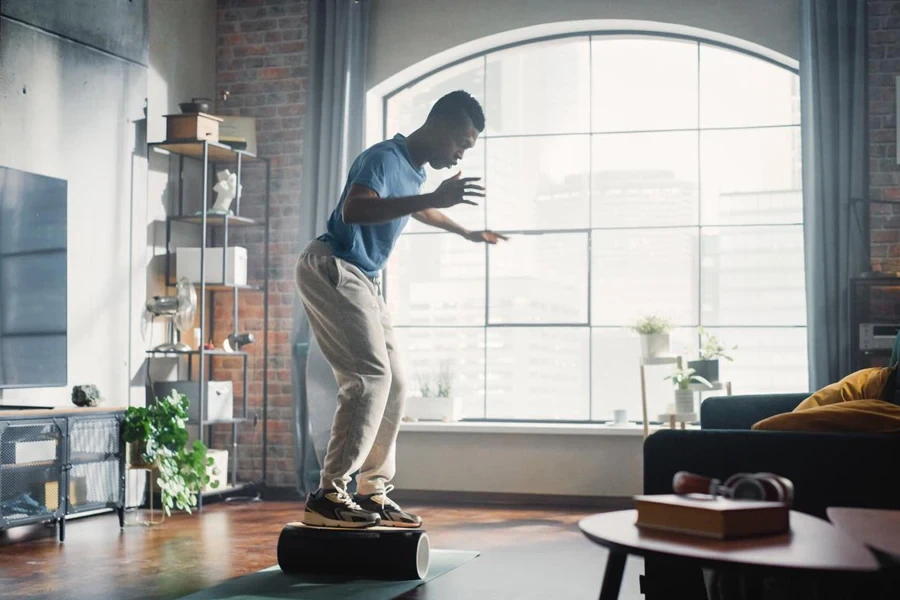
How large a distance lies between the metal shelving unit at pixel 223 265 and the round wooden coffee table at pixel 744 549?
432 cm

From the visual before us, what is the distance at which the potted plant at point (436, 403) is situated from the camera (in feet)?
21.3

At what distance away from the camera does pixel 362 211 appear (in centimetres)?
349

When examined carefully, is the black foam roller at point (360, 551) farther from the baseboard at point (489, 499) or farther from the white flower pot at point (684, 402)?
the baseboard at point (489, 499)

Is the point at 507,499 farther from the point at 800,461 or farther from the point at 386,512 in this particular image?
the point at 800,461

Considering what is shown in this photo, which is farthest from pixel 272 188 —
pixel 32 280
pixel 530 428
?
pixel 530 428

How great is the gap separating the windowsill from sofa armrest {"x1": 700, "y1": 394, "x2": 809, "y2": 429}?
188cm

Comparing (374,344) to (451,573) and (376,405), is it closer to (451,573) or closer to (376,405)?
(376,405)

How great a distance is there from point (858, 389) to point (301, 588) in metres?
1.81

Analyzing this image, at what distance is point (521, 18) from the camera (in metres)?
6.44

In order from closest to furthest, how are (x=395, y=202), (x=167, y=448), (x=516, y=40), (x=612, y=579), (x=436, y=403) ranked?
1. (x=612, y=579)
2. (x=395, y=202)
3. (x=167, y=448)
4. (x=436, y=403)
5. (x=516, y=40)

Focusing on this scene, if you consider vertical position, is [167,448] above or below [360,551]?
above

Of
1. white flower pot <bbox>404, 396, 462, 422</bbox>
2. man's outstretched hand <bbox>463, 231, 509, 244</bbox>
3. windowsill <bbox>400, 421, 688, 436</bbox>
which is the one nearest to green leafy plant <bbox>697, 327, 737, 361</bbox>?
windowsill <bbox>400, 421, 688, 436</bbox>

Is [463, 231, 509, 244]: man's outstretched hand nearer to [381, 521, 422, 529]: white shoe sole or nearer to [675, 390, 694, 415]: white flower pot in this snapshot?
[381, 521, 422, 529]: white shoe sole

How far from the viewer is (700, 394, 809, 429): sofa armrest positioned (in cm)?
399
